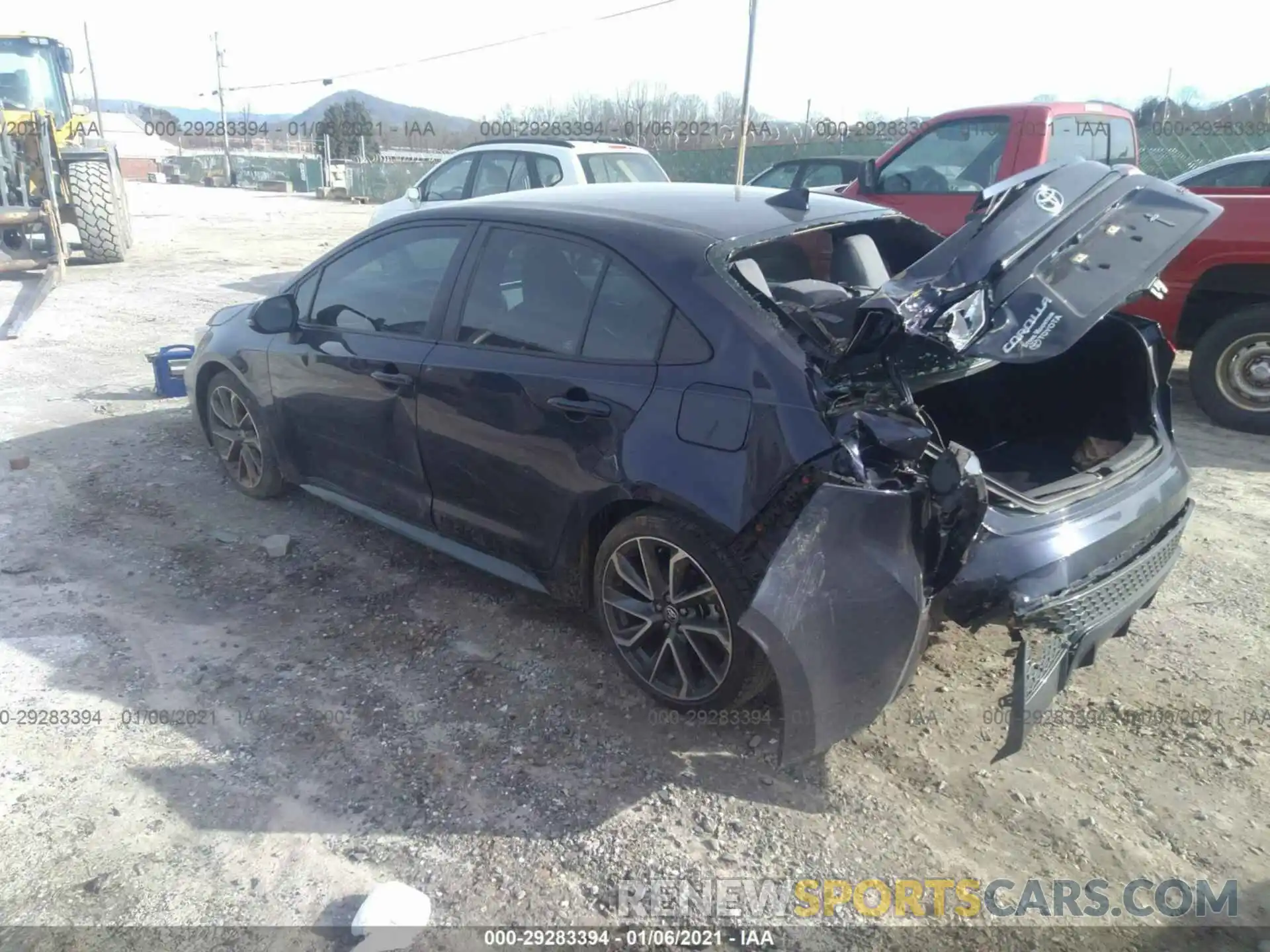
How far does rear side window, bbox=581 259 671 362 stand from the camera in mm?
3080

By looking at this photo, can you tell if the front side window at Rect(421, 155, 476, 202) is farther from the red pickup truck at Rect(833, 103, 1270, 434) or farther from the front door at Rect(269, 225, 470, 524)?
the front door at Rect(269, 225, 470, 524)

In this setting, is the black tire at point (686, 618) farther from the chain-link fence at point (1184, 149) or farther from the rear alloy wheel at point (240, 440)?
the chain-link fence at point (1184, 149)

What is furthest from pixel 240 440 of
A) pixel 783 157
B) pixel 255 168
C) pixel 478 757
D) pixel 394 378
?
pixel 255 168

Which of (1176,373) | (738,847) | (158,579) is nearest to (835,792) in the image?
(738,847)

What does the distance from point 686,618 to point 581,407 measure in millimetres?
805

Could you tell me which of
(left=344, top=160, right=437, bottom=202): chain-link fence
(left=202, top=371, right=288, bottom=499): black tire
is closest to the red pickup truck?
(left=202, top=371, right=288, bottom=499): black tire

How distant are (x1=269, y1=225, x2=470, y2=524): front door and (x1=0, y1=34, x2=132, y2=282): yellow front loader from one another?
29.4 ft

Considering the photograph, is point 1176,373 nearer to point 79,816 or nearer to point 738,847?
point 738,847

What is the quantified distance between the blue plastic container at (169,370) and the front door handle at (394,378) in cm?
343

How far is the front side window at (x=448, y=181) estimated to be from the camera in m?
10.3

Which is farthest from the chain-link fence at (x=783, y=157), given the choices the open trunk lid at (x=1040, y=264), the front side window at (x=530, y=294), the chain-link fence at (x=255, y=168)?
the front side window at (x=530, y=294)

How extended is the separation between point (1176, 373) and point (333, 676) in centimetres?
706

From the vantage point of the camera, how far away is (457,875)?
8.44 ft

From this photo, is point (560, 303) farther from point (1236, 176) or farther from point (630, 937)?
point (1236, 176)
